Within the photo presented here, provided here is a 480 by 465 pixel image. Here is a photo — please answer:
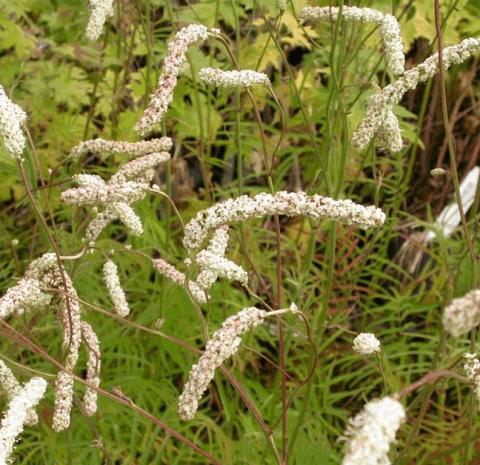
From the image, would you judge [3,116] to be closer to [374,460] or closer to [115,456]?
[374,460]

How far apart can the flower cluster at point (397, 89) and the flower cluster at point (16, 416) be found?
2.81 feet

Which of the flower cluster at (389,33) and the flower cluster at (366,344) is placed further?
the flower cluster at (389,33)

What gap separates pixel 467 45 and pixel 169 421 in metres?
1.47

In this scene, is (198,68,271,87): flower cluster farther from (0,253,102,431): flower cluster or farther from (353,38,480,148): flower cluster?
(0,253,102,431): flower cluster

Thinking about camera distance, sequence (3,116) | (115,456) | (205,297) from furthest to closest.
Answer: (115,456) → (205,297) → (3,116)

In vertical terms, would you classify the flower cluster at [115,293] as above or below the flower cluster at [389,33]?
below

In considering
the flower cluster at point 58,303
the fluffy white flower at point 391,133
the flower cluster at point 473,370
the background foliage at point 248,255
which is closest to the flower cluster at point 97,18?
the background foliage at point 248,255

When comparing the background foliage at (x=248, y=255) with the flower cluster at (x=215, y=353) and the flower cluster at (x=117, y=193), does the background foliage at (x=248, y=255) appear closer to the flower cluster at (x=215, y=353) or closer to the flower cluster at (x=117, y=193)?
the flower cluster at (x=117, y=193)

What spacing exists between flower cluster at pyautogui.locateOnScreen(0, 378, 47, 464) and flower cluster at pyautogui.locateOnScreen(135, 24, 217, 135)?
0.51 metres

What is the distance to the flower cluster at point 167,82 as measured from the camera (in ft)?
5.41

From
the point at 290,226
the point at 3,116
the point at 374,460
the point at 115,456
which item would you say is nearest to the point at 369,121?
the point at 3,116

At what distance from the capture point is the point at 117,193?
1677 mm

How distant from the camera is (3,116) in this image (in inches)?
63.1

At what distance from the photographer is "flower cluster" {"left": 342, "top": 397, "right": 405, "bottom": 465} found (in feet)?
3.02
